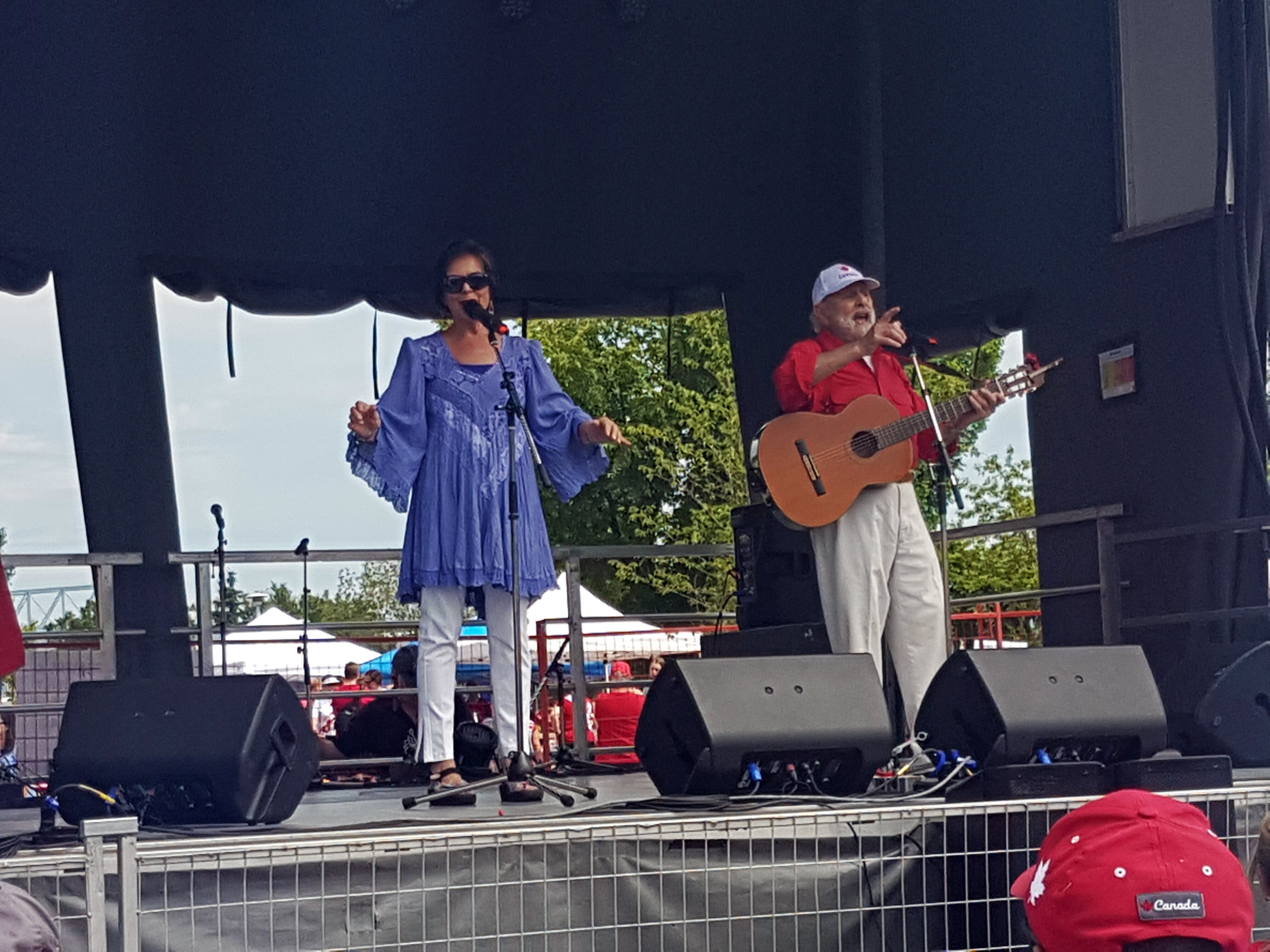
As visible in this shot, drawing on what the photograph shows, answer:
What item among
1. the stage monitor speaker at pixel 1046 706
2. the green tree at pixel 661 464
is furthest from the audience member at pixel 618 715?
the green tree at pixel 661 464

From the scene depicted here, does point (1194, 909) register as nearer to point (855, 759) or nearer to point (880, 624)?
point (855, 759)

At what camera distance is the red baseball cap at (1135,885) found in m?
1.76

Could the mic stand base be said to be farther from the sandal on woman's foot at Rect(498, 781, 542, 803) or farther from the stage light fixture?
the stage light fixture

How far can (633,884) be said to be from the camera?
307 cm

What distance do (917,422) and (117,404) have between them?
4.08 metres

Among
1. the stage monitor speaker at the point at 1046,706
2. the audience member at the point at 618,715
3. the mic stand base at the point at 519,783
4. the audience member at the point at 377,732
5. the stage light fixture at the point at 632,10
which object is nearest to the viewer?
the stage monitor speaker at the point at 1046,706

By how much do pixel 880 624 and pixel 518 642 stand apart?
3.52 ft

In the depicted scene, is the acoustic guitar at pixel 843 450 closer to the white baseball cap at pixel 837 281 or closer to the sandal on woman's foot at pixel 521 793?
the white baseball cap at pixel 837 281

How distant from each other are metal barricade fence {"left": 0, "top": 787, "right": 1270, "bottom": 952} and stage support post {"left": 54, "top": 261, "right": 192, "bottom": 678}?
14.3ft

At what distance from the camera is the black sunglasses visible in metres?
4.30

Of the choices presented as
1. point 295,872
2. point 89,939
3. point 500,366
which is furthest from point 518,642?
point 89,939

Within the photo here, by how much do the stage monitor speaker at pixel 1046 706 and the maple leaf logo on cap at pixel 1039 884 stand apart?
1.65 meters

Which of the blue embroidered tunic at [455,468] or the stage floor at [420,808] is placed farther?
the blue embroidered tunic at [455,468]

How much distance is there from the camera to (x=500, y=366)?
4.50 metres
